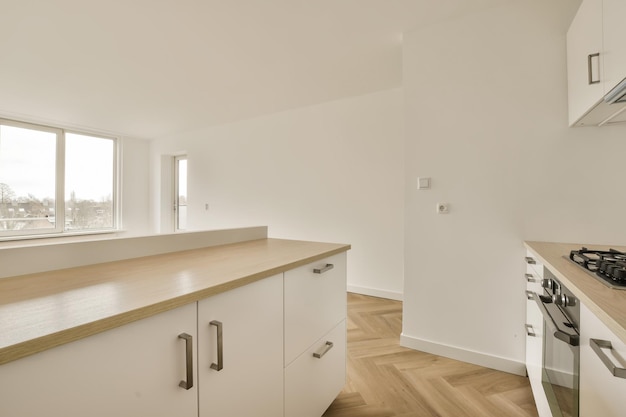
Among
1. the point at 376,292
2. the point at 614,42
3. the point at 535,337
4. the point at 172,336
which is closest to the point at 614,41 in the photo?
the point at 614,42

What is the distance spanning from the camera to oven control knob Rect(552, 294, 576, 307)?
0.95 meters

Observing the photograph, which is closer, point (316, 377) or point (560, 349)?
point (560, 349)

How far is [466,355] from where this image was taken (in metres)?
2.06

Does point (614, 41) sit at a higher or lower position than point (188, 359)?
higher

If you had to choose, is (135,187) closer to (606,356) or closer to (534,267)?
(534,267)

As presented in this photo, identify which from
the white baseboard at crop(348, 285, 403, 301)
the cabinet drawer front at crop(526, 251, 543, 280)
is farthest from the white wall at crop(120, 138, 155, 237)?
the cabinet drawer front at crop(526, 251, 543, 280)

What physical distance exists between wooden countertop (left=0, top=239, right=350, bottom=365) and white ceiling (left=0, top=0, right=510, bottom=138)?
1810 millimetres

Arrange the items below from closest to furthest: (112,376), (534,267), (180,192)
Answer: (112,376) < (534,267) < (180,192)

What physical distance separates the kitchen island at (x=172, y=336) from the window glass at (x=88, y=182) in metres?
5.16

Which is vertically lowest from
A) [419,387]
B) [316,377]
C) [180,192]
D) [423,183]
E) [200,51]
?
[419,387]

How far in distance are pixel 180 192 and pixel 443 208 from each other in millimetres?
5376

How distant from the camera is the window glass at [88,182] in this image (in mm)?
5098

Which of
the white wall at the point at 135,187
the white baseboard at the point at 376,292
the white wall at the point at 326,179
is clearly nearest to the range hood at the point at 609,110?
the white wall at the point at 326,179

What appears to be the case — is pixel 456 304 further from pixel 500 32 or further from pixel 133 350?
pixel 133 350
